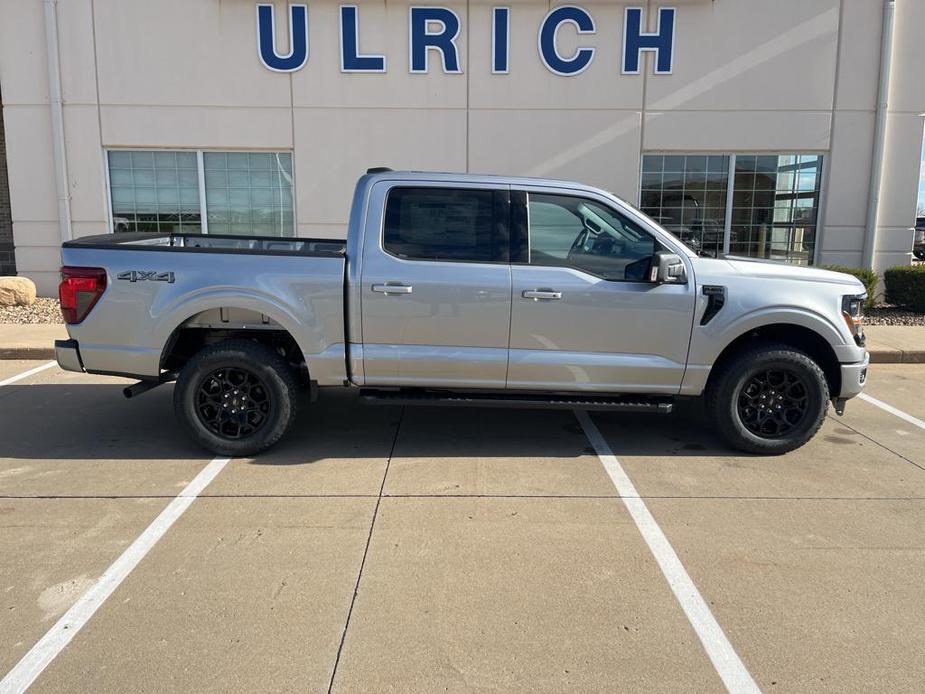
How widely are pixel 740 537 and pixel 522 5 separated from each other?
9.48 m

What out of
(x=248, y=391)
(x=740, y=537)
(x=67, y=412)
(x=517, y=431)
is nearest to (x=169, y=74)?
(x=67, y=412)

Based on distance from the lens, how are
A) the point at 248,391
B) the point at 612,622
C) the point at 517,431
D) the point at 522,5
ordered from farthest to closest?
the point at 522,5, the point at 517,431, the point at 248,391, the point at 612,622

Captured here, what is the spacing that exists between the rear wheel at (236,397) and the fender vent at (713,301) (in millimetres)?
3035

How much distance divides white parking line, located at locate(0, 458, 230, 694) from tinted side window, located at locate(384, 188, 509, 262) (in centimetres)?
218

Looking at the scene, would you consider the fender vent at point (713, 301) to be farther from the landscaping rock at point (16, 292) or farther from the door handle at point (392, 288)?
the landscaping rock at point (16, 292)

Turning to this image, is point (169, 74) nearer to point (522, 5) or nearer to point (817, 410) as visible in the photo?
point (522, 5)

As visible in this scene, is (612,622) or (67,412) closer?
(612,622)

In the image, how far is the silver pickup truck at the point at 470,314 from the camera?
491 cm

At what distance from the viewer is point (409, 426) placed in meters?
5.99

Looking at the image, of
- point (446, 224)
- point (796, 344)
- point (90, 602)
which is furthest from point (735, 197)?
point (90, 602)

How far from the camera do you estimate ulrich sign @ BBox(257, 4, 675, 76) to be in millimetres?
10953

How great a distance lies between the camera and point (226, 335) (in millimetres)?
5301

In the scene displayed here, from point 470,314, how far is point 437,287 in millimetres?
301

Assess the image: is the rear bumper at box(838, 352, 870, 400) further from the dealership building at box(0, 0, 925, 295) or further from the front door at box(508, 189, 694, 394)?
the dealership building at box(0, 0, 925, 295)
